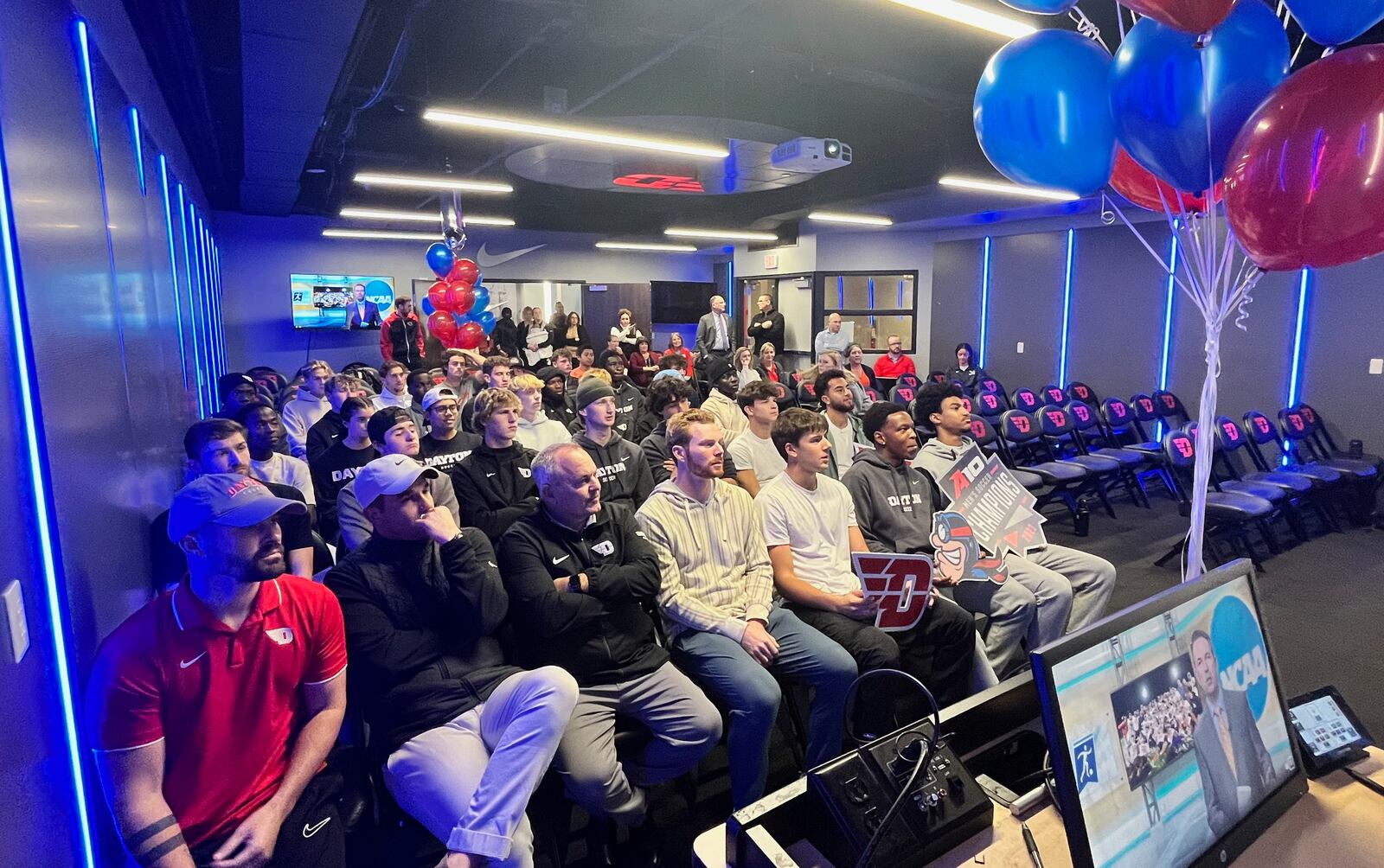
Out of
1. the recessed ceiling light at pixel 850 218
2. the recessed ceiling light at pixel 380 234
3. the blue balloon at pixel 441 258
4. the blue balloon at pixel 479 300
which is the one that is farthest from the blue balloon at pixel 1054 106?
the recessed ceiling light at pixel 380 234

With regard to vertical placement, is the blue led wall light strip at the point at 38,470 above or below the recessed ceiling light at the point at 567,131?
below

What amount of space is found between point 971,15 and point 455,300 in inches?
300

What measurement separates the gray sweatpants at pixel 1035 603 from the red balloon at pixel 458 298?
8193 millimetres

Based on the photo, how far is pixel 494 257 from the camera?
48.2ft

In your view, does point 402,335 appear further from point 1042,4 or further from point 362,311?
point 1042,4

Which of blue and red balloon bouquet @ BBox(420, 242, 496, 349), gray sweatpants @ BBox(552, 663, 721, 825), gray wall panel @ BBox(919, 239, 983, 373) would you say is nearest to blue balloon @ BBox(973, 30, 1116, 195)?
gray sweatpants @ BBox(552, 663, 721, 825)

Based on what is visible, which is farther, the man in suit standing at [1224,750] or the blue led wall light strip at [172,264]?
the blue led wall light strip at [172,264]

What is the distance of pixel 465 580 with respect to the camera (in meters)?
2.20

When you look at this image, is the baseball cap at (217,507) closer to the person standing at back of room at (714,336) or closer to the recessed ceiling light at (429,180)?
the recessed ceiling light at (429,180)

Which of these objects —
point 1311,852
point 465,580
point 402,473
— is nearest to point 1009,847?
point 1311,852

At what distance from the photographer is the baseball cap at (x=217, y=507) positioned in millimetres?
1630

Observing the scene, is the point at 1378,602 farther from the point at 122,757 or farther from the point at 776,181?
the point at 776,181

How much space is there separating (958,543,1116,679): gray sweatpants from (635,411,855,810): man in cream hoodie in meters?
0.96

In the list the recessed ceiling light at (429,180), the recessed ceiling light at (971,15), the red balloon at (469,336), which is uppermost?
the recessed ceiling light at (429,180)
